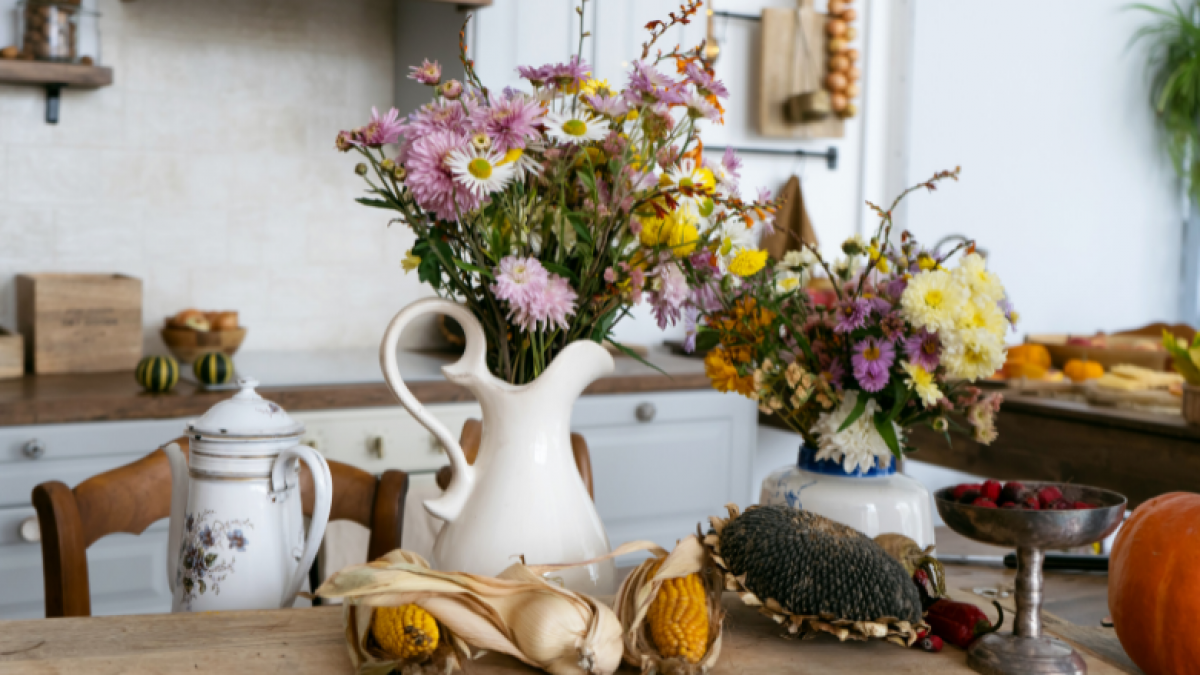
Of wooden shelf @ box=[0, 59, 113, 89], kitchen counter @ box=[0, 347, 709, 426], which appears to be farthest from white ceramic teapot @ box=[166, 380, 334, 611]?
wooden shelf @ box=[0, 59, 113, 89]

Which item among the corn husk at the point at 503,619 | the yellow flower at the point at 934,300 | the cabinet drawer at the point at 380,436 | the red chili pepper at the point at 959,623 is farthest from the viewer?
the cabinet drawer at the point at 380,436

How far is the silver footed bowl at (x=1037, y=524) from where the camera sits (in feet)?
2.36

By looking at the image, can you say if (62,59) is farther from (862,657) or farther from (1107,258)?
(1107,258)

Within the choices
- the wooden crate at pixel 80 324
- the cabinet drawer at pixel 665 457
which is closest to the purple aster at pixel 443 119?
the cabinet drawer at pixel 665 457

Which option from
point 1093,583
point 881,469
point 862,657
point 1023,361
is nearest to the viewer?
point 862,657

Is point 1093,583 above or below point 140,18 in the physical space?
below

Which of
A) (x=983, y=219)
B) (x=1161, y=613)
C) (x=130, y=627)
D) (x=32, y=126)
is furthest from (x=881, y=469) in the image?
(x=983, y=219)

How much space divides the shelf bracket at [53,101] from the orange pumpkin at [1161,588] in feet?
7.83

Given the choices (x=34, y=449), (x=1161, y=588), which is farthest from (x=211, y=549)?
(x=34, y=449)

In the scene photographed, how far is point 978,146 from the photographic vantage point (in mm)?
3414

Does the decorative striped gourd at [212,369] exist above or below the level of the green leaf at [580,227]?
below

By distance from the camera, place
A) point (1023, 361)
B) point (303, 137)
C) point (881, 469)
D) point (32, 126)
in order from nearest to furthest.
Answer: point (881, 469), point (1023, 361), point (32, 126), point (303, 137)

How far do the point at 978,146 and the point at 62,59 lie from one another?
2695mm

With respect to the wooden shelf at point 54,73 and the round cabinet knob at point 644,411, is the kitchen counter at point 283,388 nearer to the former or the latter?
the round cabinet knob at point 644,411
